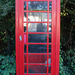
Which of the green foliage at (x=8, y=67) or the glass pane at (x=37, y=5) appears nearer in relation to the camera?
the glass pane at (x=37, y=5)

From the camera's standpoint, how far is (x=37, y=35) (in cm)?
272

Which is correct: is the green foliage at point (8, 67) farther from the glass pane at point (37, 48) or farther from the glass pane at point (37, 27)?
the glass pane at point (37, 27)

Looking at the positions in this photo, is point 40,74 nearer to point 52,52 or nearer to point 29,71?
point 29,71

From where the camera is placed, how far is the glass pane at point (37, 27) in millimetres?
2689

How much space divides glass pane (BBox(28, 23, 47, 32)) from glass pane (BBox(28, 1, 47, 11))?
1.18ft

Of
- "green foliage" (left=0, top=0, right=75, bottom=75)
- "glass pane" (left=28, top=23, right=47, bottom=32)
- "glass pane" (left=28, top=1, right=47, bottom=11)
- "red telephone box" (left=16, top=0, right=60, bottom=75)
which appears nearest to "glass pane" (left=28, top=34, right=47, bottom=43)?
"red telephone box" (left=16, top=0, right=60, bottom=75)

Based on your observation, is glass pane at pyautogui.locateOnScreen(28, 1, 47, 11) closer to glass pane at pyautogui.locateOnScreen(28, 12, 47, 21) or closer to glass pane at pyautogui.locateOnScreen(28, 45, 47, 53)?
glass pane at pyautogui.locateOnScreen(28, 12, 47, 21)

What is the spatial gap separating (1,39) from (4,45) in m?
0.27

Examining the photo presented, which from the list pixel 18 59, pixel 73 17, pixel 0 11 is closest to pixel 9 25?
pixel 0 11

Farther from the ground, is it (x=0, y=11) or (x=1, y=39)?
(x=0, y=11)

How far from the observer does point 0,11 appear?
11.8 feet

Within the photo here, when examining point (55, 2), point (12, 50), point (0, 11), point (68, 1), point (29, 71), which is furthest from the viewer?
point (12, 50)

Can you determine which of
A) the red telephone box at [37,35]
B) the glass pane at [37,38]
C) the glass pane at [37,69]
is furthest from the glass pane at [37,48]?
the glass pane at [37,69]

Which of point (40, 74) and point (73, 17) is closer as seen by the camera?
point (40, 74)
